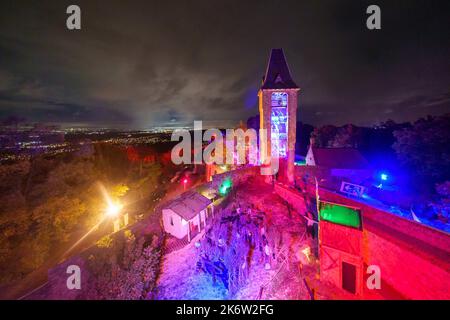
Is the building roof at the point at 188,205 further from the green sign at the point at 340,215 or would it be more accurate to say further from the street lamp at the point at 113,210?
the green sign at the point at 340,215

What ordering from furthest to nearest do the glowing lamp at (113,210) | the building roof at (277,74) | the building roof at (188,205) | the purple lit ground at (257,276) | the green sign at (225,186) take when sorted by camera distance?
the building roof at (277,74) → the green sign at (225,186) → the glowing lamp at (113,210) → the building roof at (188,205) → the purple lit ground at (257,276)

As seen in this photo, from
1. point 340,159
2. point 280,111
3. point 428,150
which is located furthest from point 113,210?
point 428,150

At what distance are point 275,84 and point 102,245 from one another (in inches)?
805

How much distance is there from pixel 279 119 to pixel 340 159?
1081 centimetres

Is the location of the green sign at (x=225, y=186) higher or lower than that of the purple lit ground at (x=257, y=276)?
higher

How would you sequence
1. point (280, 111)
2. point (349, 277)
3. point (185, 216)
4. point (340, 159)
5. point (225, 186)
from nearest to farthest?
point (349, 277), point (185, 216), point (225, 186), point (280, 111), point (340, 159)

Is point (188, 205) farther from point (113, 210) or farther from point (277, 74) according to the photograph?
point (277, 74)

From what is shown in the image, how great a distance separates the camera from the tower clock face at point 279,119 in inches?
739

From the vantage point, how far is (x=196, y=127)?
2966cm

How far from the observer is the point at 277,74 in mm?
19203

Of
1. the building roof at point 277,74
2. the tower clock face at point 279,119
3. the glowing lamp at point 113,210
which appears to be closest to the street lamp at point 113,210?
the glowing lamp at point 113,210

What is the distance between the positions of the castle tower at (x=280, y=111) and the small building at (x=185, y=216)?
9590 millimetres

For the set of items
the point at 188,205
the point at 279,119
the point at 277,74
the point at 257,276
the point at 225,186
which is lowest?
the point at 257,276
